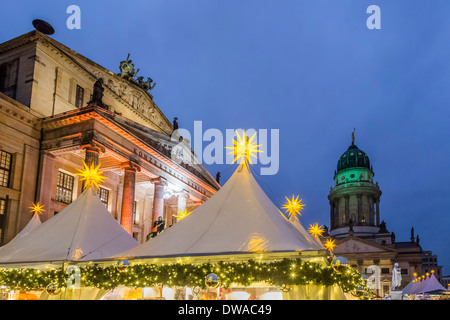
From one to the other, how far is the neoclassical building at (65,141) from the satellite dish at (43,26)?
8.56ft

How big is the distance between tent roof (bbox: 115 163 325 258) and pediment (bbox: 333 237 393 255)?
7179 centimetres

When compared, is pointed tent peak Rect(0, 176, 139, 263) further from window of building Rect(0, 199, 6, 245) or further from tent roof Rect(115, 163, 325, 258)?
window of building Rect(0, 199, 6, 245)

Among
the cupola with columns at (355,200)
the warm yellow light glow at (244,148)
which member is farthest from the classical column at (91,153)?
the cupola with columns at (355,200)

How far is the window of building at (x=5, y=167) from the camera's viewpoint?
26.5m

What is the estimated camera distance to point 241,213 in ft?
44.2

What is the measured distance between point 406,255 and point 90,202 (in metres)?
79.3

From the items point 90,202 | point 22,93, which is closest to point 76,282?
point 90,202

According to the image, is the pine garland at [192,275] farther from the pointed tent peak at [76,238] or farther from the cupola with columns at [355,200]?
the cupola with columns at [355,200]

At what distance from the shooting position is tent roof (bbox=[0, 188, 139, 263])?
1449 centimetres

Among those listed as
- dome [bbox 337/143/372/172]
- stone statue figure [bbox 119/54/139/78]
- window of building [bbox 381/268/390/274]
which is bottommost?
window of building [bbox 381/268/390/274]

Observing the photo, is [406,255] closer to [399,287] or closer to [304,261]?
[399,287]

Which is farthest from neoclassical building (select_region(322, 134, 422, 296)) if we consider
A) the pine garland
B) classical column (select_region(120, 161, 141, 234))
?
the pine garland

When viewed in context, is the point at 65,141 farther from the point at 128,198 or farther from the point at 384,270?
the point at 384,270

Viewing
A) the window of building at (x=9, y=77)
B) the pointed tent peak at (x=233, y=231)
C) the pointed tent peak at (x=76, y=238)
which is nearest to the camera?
the pointed tent peak at (x=233, y=231)
